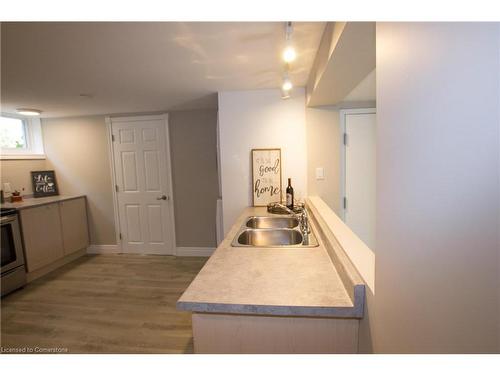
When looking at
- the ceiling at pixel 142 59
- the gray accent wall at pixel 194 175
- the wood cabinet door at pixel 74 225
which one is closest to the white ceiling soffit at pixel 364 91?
the ceiling at pixel 142 59

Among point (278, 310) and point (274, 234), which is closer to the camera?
point (278, 310)

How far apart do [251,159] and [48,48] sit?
1.77m

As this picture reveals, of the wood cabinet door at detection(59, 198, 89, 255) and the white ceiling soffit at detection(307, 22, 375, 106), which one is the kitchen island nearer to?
the white ceiling soffit at detection(307, 22, 375, 106)

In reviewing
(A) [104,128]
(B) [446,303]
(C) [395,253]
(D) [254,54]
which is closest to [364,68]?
(D) [254,54]

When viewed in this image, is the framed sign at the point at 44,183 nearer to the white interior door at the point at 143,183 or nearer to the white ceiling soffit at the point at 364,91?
the white interior door at the point at 143,183

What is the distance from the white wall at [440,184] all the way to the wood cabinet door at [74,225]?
4.07m

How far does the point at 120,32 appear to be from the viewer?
1.31 meters

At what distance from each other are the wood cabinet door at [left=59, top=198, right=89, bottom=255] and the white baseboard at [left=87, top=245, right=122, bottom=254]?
12 centimetres

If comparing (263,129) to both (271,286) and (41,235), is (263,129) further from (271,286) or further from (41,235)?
(41,235)

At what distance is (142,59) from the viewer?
167cm

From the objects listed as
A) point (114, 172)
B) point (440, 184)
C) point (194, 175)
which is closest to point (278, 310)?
point (440, 184)

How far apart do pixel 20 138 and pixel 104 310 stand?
3131mm

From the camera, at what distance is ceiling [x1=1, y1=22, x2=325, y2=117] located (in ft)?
4.23
